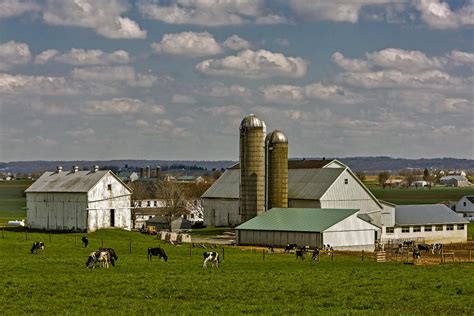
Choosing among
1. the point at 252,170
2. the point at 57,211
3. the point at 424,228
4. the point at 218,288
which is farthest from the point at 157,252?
the point at 424,228

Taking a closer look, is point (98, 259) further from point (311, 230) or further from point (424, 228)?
point (424, 228)

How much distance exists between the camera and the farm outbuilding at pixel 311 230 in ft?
203

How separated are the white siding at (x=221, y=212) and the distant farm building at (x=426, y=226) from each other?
16.6 m

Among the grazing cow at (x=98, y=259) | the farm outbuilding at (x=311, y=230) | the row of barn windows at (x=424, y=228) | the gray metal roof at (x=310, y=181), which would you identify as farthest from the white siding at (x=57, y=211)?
the grazing cow at (x=98, y=259)

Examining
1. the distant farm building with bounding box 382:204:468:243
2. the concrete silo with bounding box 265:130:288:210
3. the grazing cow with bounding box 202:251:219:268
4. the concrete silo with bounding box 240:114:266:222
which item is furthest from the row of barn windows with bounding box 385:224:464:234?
the grazing cow with bounding box 202:251:219:268

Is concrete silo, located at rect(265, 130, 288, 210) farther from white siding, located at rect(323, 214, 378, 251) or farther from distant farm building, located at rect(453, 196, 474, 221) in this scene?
distant farm building, located at rect(453, 196, 474, 221)

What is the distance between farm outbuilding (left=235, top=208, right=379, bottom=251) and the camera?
203ft

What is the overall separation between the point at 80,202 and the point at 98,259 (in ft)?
115

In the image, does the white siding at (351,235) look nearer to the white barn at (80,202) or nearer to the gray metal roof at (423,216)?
the gray metal roof at (423,216)

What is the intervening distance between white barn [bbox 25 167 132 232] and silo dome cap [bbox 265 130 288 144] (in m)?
13.8

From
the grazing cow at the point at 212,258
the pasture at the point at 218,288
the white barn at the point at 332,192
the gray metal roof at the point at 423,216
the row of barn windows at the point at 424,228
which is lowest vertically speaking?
the pasture at the point at 218,288

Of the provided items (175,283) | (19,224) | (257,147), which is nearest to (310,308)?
(175,283)

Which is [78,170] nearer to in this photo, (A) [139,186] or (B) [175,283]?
(A) [139,186]

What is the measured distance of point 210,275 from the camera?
36.8 metres
